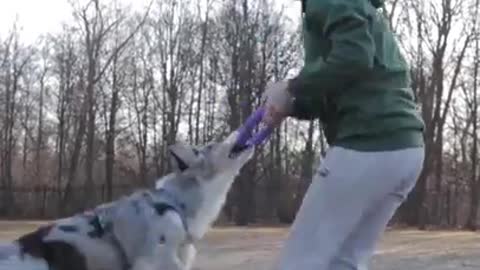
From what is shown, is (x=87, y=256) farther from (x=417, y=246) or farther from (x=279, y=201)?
(x=279, y=201)

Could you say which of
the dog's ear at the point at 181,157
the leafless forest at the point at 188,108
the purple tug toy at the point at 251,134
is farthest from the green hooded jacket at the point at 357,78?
the leafless forest at the point at 188,108

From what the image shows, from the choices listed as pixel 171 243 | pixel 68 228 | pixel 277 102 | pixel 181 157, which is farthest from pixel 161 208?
pixel 277 102

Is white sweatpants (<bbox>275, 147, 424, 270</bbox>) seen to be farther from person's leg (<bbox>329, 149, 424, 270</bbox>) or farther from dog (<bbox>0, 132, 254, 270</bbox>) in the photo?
dog (<bbox>0, 132, 254, 270</bbox>)

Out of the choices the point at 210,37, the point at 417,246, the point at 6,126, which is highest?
the point at 210,37

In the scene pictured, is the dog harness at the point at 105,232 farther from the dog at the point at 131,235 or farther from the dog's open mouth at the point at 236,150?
the dog's open mouth at the point at 236,150

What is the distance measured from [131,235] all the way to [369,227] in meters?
1.22

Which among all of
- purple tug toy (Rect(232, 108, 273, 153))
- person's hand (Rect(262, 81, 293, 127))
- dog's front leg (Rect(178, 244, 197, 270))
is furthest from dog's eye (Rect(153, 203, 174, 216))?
person's hand (Rect(262, 81, 293, 127))

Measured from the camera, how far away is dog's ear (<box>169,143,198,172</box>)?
227 inches

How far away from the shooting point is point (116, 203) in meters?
5.23

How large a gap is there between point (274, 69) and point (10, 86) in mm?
15907

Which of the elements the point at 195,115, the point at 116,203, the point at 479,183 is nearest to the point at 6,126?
the point at 195,115

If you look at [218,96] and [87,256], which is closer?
[87,256]

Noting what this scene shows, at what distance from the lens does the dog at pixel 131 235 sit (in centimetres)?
484

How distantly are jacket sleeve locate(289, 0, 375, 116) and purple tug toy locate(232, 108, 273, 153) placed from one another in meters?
0.67
